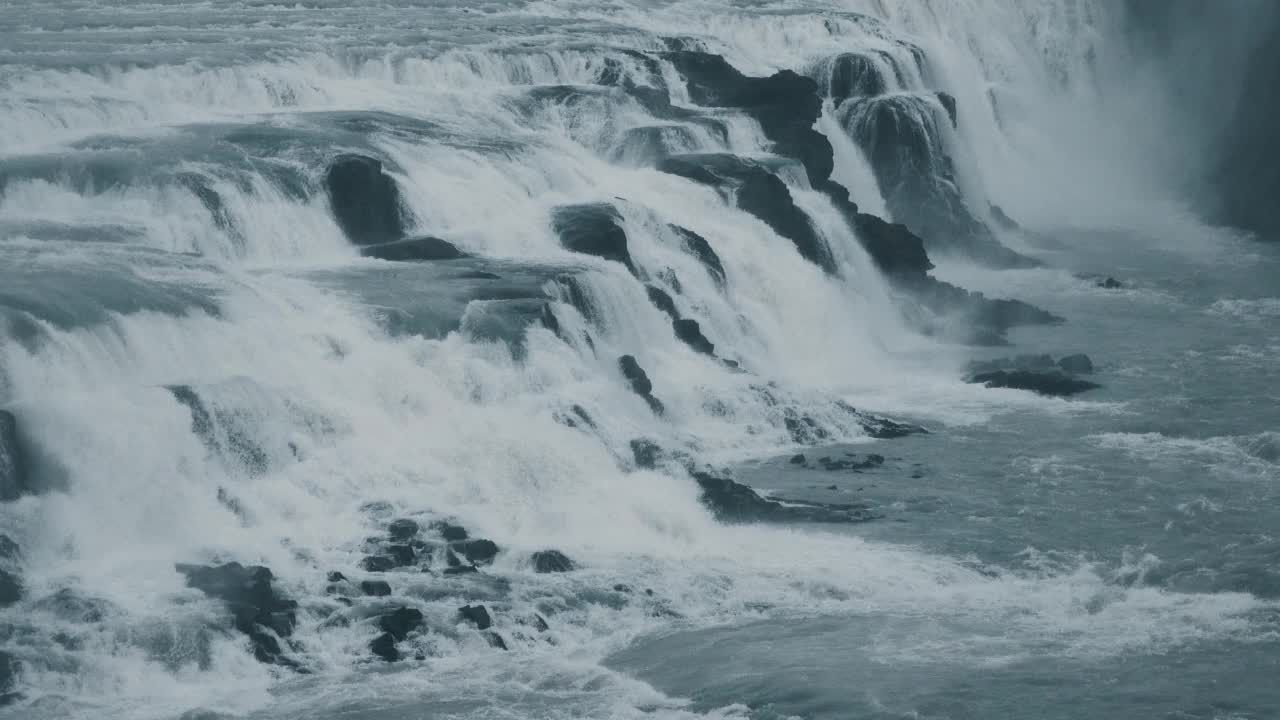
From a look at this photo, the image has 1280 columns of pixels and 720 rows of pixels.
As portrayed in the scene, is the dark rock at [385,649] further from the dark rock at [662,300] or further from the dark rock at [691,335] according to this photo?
the dark rock at [662,300]

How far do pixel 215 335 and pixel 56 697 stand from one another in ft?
27.1

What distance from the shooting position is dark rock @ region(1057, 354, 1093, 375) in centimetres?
3847

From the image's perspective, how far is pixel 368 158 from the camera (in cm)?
3609

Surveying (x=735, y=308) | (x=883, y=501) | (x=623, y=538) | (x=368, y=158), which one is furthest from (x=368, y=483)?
(x=735, y=308)

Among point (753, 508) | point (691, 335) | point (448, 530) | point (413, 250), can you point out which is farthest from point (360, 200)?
point (448, 530)

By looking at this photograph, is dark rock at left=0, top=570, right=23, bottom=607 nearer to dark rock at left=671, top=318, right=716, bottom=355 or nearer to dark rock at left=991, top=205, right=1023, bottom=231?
dark rock at left=671, top=318, right=716, bottom=355

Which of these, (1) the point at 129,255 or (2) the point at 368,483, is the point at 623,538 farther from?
(1) the point at 129,255

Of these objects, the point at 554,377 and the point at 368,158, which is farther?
the point at 368,158

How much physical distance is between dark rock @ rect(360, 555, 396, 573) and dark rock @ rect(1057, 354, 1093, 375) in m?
18.0

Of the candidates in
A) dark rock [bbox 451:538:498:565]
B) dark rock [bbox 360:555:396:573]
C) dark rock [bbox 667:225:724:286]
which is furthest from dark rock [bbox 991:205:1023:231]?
dark rock [bbox 360:555:396:573]

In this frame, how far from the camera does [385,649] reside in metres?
22.9

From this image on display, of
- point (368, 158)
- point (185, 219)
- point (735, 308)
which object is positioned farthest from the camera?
point (735, 308)

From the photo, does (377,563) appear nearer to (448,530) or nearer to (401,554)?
(401,554)

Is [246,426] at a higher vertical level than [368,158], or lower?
lower
